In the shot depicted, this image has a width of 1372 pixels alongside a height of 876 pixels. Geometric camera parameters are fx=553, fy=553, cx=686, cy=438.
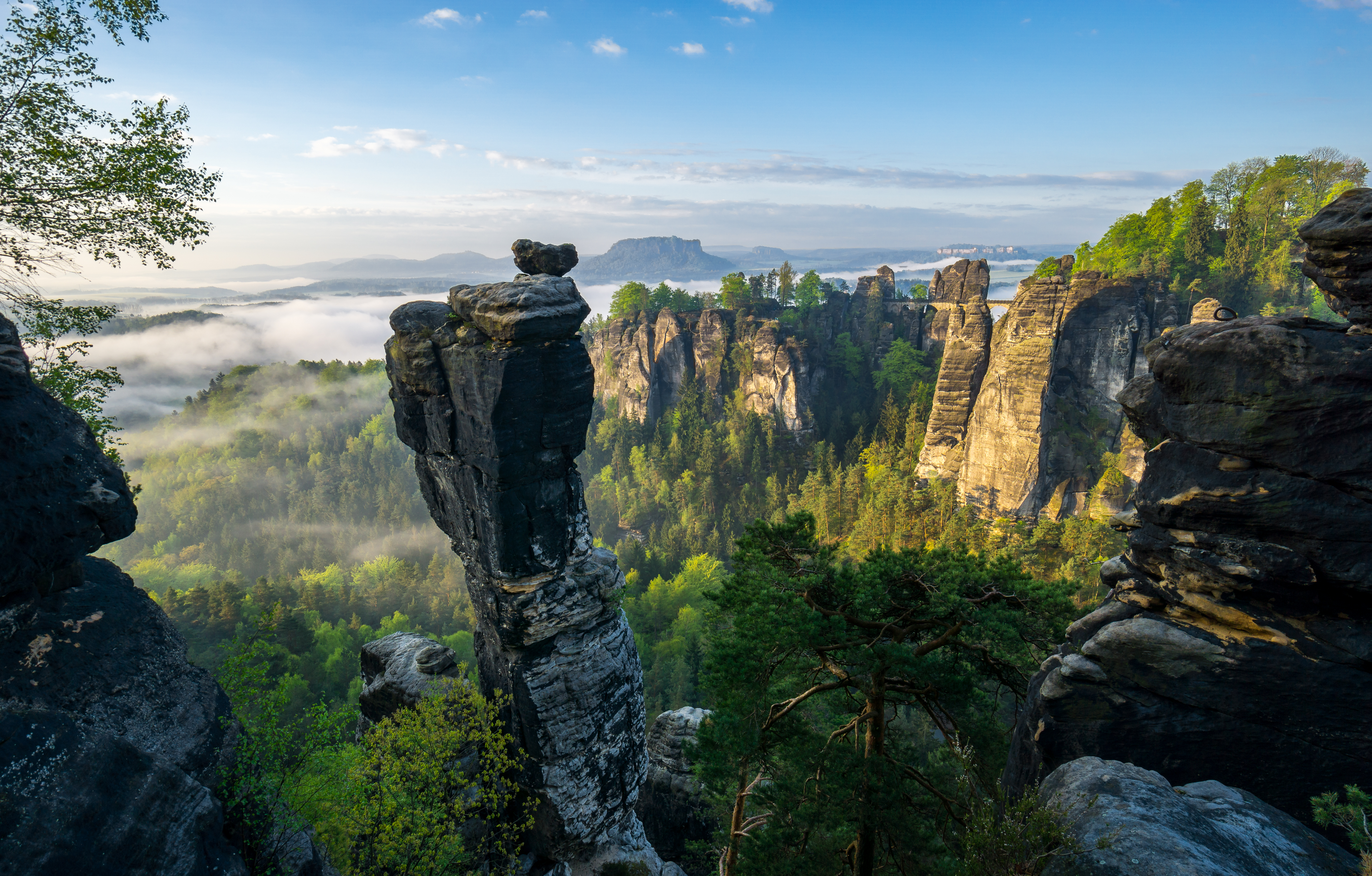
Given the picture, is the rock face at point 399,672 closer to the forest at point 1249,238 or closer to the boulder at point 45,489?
the boulder at point 45,489

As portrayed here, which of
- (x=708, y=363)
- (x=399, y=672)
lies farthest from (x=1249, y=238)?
(x=399, y=672)

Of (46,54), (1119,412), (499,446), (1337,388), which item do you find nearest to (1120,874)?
(1337,388)

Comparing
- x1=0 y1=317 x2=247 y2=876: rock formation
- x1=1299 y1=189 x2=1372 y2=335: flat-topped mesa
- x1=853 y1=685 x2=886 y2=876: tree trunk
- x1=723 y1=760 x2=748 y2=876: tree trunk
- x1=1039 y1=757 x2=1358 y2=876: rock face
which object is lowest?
x1=723 y1=760 x2=748 y2=876: tree trunk

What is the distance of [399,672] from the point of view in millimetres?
A: 16828

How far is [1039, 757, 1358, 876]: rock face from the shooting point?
5.92m

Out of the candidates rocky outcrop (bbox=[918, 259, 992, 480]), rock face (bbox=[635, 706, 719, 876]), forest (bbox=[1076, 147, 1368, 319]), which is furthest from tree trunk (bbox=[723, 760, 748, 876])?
forest (bbox=[1076, 147, 1368, 319])

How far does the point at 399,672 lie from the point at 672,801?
11.1 meters

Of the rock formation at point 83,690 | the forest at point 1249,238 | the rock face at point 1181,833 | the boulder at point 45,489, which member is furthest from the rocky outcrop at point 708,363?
the boulder at point 45,489

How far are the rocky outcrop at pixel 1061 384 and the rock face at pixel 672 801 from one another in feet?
110

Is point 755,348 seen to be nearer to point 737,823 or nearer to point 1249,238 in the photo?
point 1249,238

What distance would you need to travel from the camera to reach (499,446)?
13.8 meters

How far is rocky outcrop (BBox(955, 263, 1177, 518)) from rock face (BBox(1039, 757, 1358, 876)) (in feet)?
130

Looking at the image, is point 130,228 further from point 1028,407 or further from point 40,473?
point 1028,407

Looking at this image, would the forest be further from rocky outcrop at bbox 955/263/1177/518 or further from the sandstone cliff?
the sandstone cliff
